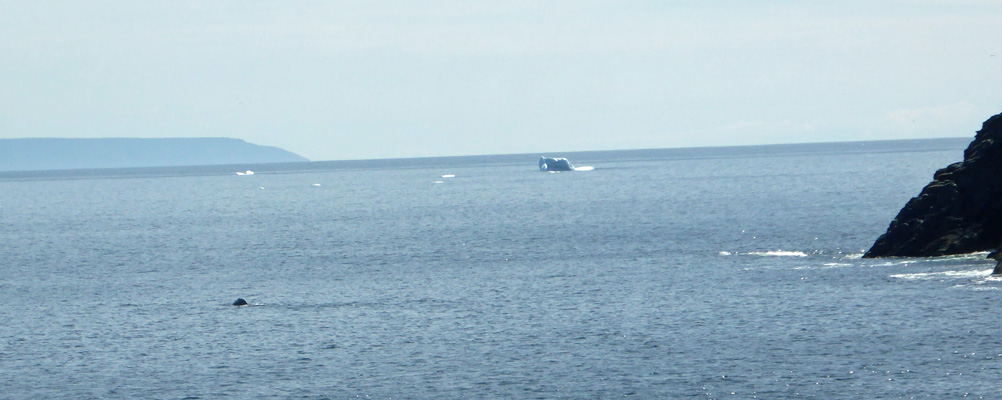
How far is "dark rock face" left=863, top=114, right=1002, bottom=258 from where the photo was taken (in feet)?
177

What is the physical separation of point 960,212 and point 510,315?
25.3 meters

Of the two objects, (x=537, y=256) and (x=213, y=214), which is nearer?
(x=537, y=256)

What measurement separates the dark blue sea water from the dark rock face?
159cm

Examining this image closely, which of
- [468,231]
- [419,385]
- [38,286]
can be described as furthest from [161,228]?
[419,385]

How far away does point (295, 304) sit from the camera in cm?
4869

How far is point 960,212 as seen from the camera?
5472cm

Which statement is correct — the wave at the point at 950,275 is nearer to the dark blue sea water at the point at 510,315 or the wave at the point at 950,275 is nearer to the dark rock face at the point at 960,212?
the dark blue sea water at the point at 510,315

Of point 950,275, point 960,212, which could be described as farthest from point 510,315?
point 960,212

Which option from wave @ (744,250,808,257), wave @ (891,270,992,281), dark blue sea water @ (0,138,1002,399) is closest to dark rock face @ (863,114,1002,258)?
dark blue sea water @ (0,138,1002,399)

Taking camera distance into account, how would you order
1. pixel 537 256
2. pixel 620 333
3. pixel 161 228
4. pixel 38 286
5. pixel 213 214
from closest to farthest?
pixel 620 333, pixel 38 286, pixel 537 256, pixel 161 228, pixel 213 214

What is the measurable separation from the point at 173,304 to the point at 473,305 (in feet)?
45.6

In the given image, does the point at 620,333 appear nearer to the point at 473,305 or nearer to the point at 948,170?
the point at 473,305

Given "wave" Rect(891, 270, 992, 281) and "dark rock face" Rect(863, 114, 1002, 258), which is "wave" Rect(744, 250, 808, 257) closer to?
"dark rock face" Rect(863, 114, 1002, 258)

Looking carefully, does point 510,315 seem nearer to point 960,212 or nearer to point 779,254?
point 779,254
